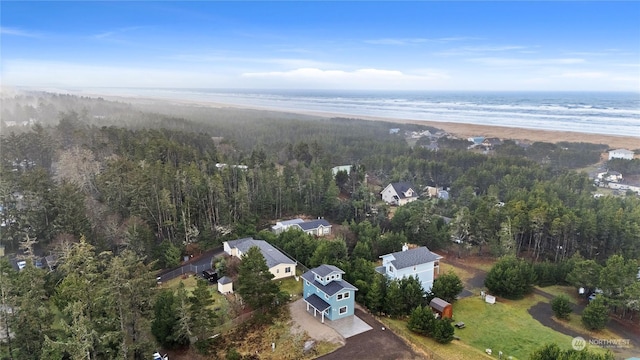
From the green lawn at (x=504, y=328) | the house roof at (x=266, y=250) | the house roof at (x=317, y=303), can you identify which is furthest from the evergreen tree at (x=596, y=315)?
the house roof at (x=266, y=250)

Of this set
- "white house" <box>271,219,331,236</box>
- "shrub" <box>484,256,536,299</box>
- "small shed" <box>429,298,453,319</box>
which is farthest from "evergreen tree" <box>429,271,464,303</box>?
"white house" <box>271,219,331,236</box>

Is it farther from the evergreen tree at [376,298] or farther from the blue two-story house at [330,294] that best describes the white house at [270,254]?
the evergreen tree at [376,298]

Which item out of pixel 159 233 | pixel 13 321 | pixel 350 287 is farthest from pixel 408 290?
pixel 159 233

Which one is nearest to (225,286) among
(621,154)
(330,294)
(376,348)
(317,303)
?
(317,303)

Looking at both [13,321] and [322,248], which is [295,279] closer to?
[322,248]

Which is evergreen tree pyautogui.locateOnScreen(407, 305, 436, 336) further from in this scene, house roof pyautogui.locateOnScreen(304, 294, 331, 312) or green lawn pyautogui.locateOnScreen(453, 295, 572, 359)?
house roof pyautogui.locateOnScreen(304, 294, 331, 312)
